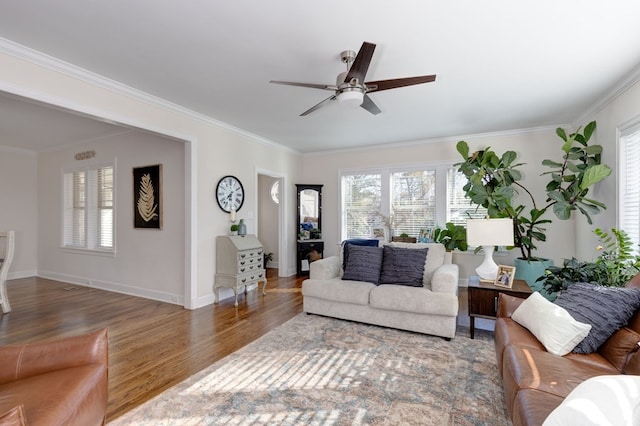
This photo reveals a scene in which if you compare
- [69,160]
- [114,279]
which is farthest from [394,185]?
[69,160]

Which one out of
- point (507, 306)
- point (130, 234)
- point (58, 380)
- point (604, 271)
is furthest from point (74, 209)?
point (604, 271)

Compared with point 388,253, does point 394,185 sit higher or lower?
higher

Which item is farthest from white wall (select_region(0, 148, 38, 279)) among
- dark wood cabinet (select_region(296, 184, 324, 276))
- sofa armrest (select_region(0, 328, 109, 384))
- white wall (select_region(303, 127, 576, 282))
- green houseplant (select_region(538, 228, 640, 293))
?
green houseplant (select_region(538, 228, 640, 293))

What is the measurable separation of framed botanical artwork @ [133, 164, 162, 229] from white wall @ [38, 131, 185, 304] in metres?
0.09

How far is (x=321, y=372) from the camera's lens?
2.40m

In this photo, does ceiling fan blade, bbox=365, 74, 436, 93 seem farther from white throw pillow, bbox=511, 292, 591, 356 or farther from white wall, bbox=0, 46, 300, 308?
white wall, bbox=0, 46, 300, 308

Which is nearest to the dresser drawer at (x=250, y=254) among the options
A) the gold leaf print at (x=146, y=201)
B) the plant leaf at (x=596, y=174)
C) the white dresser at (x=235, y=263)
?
the white dresser at (x=235, y=263)

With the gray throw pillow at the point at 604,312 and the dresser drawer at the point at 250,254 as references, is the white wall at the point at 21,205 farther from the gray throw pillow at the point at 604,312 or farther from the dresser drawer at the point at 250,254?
the gray throw pillow at the point at 604,312

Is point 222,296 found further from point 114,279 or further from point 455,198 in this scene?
point 455,198

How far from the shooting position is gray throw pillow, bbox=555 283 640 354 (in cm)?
178

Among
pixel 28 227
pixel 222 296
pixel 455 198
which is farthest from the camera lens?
pixel 28 227

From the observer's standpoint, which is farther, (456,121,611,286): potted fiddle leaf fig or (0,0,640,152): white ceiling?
(456,121,611,286): potted fiddle leaf fig

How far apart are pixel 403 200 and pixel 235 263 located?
3311 mm

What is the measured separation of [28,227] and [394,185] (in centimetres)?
738
